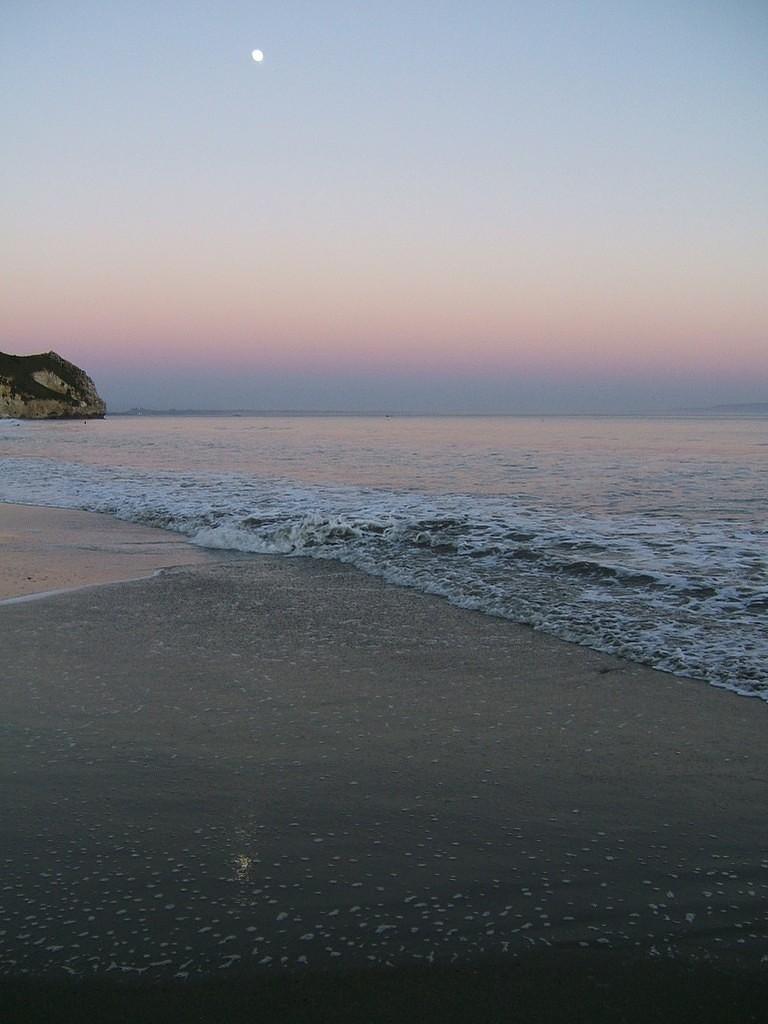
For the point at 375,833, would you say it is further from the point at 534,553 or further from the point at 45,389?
the point at 45,389

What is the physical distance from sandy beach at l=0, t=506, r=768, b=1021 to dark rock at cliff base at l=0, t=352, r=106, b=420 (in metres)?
127

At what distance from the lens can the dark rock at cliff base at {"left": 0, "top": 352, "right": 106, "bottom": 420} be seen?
11756 cm

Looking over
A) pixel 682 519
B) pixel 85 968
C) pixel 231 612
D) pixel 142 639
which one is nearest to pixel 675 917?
pixel 85 968

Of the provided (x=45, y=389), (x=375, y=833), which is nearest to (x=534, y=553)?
(x=375, y=833)

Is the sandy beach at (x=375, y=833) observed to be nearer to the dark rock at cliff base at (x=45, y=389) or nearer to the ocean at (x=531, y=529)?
the ocean at (x=531, y=529)

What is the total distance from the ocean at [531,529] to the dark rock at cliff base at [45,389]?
4171 inches

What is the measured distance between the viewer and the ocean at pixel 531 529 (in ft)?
20.3

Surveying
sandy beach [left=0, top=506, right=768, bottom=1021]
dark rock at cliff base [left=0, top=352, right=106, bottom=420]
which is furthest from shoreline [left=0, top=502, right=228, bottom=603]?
dark rock at cliff base [left=0, top=352, right=106, bottom=420]

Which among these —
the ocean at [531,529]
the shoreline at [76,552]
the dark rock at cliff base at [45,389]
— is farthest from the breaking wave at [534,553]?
the dark rock at cliff base at [45,389]

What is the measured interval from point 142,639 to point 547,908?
4112 millimetres

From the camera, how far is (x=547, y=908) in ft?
8.05

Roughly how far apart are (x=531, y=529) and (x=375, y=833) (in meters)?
8.53

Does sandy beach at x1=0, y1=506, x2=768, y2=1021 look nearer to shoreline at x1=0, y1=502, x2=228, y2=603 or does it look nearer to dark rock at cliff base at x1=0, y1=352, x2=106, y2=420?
shoreline at x1=0, y1=502, x2=228, y2=603

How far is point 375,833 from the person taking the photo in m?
2.91
